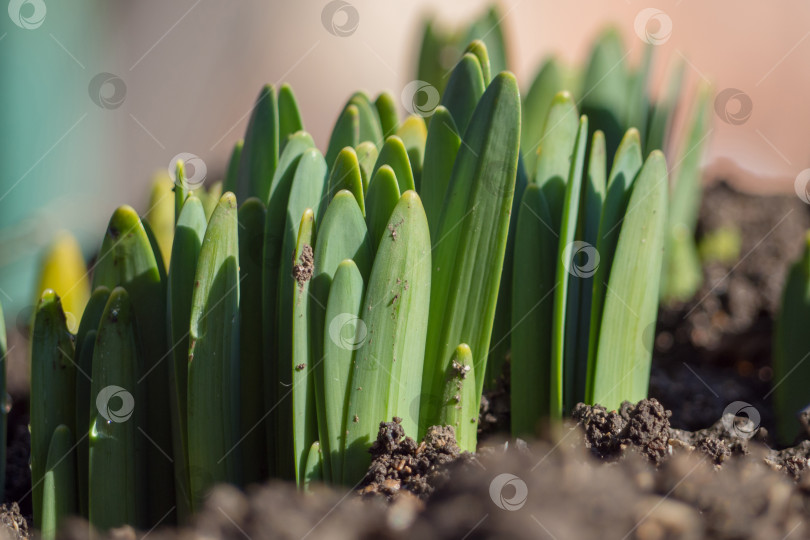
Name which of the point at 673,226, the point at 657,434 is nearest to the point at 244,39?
the point at 673,226

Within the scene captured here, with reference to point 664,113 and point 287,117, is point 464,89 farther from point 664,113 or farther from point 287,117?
point 664,113

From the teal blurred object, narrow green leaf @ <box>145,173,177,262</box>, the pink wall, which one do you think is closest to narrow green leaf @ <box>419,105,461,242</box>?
narrow green leaf @ <box>145,173,177,262</box>

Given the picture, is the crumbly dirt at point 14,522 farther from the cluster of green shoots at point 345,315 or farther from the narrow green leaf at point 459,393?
the narrow green leaf at point 459,393

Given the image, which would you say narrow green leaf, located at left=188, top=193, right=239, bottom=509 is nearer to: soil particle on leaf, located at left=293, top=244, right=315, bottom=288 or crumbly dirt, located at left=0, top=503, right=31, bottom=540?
soil particle on leaf, located at left=293, top=244, right=315, bottom=288

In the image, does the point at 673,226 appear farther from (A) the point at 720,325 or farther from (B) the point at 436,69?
(B) the point at 436,69

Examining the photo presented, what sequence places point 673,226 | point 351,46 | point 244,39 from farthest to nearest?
1. point 351,46
2. point 244,39
3. point 673,226

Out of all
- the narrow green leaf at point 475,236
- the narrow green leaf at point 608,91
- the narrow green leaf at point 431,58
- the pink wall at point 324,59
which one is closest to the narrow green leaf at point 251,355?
the narrow green leaf at point 475,236

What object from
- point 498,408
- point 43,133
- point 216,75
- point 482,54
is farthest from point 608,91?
point 216,75

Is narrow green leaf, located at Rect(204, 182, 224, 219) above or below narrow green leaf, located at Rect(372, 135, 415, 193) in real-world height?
below
